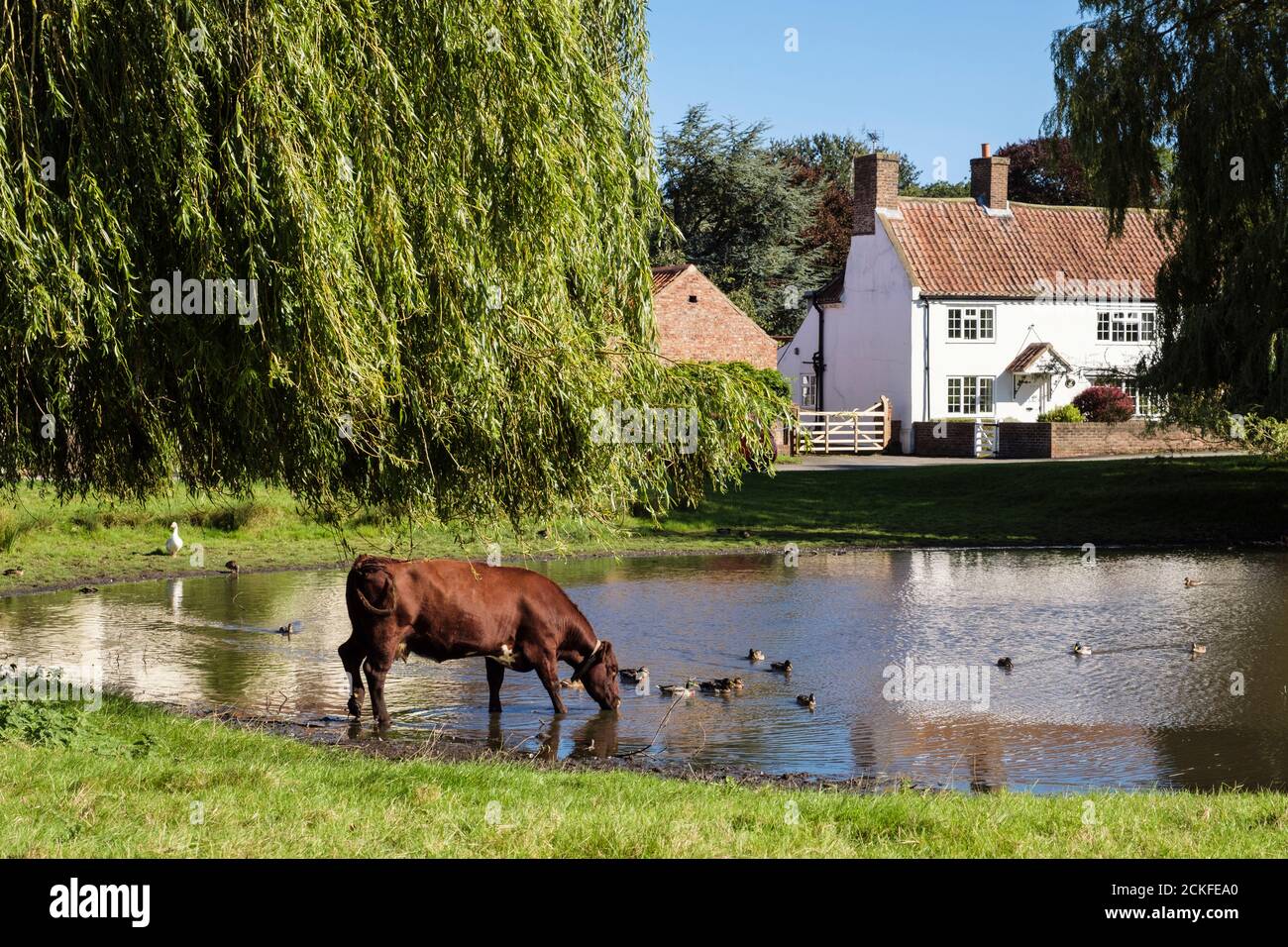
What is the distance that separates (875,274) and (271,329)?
49.4 m

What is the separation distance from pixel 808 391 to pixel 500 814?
183 feet

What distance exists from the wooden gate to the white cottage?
0.80m

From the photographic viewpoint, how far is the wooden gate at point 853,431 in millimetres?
53938

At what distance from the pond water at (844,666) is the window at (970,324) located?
30953 millimetres

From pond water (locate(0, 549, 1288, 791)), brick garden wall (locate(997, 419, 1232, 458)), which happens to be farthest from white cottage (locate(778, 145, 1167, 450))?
pond water (locate(0, 549, 1288, 791))

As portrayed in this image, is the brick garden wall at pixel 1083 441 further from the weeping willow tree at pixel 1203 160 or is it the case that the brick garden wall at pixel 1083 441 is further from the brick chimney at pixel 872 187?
the weeping willow tree at pixel 1203 160

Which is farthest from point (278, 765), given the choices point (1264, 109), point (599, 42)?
point (1264, 109)

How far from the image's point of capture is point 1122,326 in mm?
57562

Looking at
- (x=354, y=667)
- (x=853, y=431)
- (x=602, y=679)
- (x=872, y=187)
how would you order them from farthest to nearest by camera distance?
(x=872, y=187), (x=853, y=431), (x=602, y=679), (x=354, y=667)

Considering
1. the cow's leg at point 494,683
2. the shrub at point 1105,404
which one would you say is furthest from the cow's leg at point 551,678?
the shrub at point 1105,404

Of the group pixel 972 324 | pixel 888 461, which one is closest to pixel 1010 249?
pixel 972 324

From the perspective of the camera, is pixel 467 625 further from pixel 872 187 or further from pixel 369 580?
pixel 872 187
